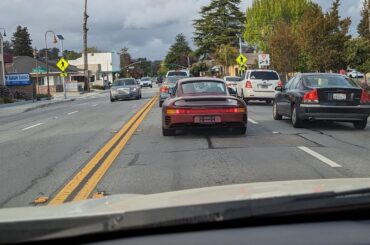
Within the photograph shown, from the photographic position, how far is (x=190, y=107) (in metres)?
12.8

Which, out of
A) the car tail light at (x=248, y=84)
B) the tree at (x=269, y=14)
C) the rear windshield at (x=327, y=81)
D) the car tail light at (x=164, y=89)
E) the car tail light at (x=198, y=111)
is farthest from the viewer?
the tree at (x=269, y=14)

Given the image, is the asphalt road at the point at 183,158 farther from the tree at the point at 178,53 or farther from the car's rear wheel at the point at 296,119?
the tree at the point at 178,53

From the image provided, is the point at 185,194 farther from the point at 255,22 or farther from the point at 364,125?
the point at 255,22

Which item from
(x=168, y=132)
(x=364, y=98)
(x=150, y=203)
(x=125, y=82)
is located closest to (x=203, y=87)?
(x=168, y=132)

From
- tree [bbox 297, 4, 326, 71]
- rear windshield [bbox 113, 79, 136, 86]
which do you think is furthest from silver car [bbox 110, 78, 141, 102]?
tree [bbox 297, 4, 326, 71]

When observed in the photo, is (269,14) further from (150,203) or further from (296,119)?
(150,203)

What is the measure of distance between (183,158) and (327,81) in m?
6.46

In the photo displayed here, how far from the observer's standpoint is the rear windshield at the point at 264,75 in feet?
85.9

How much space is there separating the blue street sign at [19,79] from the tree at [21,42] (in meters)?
82.5

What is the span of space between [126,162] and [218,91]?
465 centimetres

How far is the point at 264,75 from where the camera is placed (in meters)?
26.5

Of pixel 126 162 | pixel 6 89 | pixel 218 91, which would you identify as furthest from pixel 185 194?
pixel 6 89

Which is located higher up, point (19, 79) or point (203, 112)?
point (203, 112)

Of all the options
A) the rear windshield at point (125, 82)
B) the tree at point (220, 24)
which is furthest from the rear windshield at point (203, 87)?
the tree at point (220, 24)
